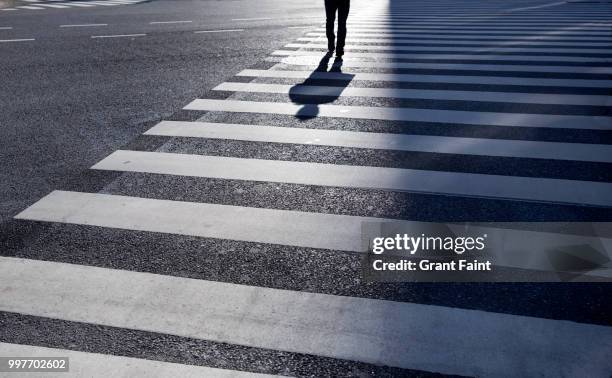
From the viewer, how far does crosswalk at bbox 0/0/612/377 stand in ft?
8.59

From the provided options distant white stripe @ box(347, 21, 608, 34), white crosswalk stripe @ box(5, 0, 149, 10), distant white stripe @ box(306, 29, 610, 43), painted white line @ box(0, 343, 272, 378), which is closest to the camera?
painted white line @ box(0, 343, 272, 378)

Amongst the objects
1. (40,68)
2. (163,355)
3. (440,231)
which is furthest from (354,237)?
(40,68)

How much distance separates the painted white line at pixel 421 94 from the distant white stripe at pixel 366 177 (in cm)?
241

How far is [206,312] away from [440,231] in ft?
5.22

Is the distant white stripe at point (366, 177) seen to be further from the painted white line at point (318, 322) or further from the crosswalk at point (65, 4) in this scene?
the crosswalk at point (65, 4)

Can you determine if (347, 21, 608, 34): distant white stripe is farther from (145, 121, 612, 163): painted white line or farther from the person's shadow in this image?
(145, 121, 612, 163): painted white line

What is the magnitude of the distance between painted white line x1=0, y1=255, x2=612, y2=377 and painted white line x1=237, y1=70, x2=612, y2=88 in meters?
5.22

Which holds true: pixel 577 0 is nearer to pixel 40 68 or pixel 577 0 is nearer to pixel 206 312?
pixel 40 68

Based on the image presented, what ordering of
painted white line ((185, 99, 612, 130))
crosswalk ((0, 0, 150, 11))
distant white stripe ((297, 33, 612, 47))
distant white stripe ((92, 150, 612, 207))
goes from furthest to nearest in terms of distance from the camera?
crosswalk ((0, 0, 150, 11)) → distant white stripe ((297, 33, 612, 47)) → painted white line ((185, 99, 612, 130)) → distant white stripe ((92, 150, 612, 207))

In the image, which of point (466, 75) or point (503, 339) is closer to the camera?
point (503, 339)

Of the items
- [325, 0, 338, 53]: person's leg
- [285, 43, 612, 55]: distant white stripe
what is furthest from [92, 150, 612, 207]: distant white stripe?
[285, 43, 612, 55]: distant white stripe

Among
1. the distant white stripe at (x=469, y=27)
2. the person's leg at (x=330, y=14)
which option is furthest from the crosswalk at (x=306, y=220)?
the distant white stripe at (x=469, y=27)

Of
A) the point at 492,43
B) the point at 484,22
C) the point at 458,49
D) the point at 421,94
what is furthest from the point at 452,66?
the point at 484,22

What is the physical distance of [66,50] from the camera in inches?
399
